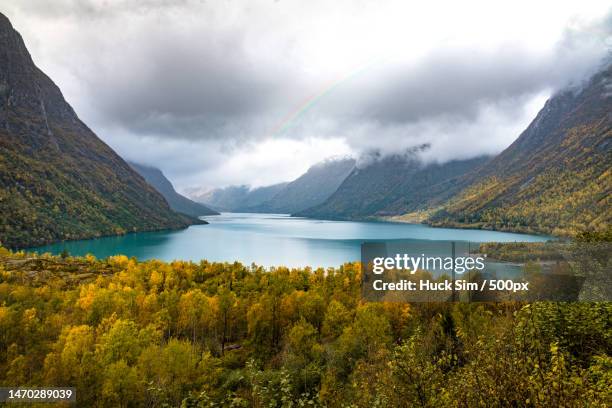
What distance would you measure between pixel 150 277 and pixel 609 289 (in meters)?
89.9

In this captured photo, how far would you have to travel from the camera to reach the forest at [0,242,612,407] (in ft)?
36.4

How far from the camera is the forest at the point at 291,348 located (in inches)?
437

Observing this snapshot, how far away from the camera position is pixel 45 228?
19975 cm

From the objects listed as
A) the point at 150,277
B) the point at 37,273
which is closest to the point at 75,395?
the point at 150,277

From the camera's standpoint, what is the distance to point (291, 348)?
50906mm

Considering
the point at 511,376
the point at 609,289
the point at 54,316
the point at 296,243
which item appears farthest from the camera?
the point at 296,243

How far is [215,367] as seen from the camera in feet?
156

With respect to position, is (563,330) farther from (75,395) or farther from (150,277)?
(150,277)

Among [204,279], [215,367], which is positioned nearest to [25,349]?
→ [215,367]

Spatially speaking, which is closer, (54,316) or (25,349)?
(25,349)

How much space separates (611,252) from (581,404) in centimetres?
3368

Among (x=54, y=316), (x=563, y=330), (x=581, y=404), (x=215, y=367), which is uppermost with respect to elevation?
(x=581, y=404)

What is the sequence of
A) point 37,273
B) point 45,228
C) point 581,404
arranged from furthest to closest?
point 45,228 < point 37,273 < point 581,404

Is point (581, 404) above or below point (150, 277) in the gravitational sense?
above
